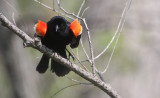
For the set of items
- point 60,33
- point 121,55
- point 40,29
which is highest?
point 40,29

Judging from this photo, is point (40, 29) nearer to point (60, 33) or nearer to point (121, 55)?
point (60, 33)

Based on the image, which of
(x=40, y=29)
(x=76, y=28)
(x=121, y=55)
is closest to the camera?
(x=40, y=29)

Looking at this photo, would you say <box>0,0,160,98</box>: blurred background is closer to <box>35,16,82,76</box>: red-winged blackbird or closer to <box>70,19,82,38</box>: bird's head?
<box>35,16,82,76</box>: red-winged blackbird

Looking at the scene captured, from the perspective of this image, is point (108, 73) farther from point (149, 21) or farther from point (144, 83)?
point (149, 21)

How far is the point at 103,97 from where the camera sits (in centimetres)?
551

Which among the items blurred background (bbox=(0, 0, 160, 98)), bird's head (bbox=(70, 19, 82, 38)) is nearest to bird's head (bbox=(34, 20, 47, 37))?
bird's head (bbox=(70, 19, 82, 38))

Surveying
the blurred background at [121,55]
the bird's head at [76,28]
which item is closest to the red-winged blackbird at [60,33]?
the bird's head at [76,28]

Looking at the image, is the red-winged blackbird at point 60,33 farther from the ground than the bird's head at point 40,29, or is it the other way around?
the bird's head at point 40,29

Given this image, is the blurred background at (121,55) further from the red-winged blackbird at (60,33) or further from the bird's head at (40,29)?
the bird's head at (40,29)

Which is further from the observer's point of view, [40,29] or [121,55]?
[121,55]

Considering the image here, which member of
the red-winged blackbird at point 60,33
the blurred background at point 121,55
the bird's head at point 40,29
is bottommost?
the blurred background at point 121,55

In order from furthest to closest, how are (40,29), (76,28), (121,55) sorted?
(121,55)
(76,28)
(40,29)

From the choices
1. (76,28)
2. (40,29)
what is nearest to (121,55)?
(76,28)

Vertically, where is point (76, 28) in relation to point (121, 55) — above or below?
above
